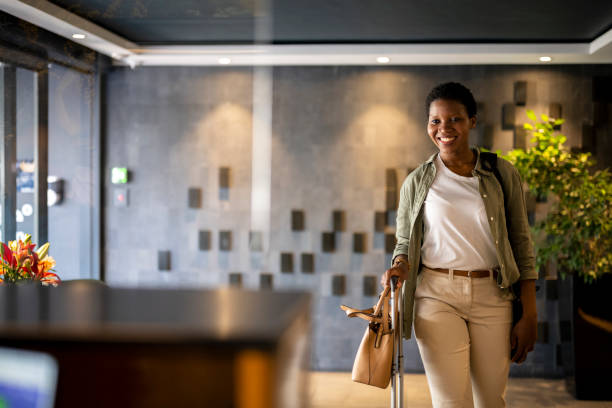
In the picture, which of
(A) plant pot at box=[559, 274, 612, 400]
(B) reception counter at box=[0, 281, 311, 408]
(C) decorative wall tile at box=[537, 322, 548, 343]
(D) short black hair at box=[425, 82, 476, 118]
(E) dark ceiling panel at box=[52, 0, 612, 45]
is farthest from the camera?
(C) decorative wall tile at box=[537, 322, 548, 343]

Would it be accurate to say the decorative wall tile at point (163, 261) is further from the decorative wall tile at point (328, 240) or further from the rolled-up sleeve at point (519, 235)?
the rolled-up sleeve at point (519, 235)

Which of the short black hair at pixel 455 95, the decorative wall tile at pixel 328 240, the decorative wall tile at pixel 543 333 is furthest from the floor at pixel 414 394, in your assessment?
the short black hair at pixel 455 95

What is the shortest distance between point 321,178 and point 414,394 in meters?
1.71

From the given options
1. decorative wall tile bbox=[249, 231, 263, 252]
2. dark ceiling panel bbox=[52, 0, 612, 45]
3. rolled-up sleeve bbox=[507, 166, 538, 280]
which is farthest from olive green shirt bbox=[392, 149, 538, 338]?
decorative wall tile bbox=[249, 231, 263, 252]

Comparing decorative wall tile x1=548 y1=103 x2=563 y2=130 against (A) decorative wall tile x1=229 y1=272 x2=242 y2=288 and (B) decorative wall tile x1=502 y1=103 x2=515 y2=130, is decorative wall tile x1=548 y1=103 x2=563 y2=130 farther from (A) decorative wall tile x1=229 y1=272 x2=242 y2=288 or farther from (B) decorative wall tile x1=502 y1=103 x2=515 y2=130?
(A) decorative wall tile x1=229 y1=272 x2=242 y2=288

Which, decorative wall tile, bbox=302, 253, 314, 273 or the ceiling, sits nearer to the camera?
the ceiling

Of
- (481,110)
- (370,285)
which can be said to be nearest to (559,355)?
(370,285)

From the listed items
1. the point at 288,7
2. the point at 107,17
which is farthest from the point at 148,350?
the point at 107,17

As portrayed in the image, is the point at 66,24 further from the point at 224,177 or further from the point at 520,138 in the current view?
the point at 520,138

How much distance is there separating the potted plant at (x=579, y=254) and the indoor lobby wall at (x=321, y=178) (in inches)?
24.7

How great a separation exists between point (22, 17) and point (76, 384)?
10.7 ft

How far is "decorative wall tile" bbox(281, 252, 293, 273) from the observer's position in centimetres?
468

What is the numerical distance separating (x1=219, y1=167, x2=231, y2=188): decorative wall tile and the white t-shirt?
8.31ft

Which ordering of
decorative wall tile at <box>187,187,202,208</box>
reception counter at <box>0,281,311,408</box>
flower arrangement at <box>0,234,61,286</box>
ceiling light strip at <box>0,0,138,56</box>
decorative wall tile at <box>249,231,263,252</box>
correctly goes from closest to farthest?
reception counter at <box>0,281,311,408</box>, flower arrangement at <box>0,234,61,286</box>, ceiling light strip at <box>0,0,138,56</box>, decorative wall tile at <box>249,231,263,252</box>, decorative wall tile at <box>187,187,202,208</box>
